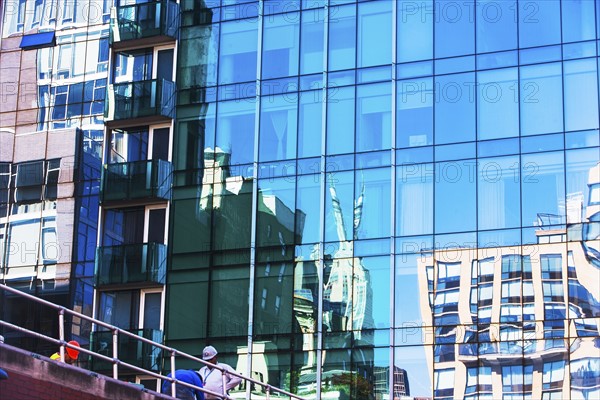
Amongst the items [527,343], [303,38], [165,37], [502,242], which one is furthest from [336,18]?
[527,343]

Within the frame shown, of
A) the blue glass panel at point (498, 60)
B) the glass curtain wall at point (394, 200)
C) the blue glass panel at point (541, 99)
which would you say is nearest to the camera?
the glass curtain wall at point (394, 200)

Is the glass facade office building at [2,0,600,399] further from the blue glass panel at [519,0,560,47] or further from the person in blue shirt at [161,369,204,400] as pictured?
the person in blue shirt at [161,369,204,400]

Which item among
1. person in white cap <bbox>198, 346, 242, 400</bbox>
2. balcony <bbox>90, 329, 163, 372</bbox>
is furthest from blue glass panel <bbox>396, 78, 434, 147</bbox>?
person in white cap <bbox>198, 346, 242, 400</bbox>

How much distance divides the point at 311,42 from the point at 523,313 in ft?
35.9

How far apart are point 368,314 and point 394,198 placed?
3471 millimetres

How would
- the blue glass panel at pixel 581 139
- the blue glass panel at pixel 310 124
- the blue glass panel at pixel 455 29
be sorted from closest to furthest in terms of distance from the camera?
the blue glass panel at pixel 581 139 → the blue glass panel at pixel 455 29 → the blue glass panel at pixel 310 124

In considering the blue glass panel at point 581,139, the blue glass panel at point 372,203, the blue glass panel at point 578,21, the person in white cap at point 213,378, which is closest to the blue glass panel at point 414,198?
the blue glass panel at point 372,203

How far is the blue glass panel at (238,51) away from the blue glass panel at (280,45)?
1.29 feet

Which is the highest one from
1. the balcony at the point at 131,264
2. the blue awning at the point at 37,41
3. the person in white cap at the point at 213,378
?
the blue awning at the point at 37,41

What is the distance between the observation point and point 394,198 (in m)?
40.0

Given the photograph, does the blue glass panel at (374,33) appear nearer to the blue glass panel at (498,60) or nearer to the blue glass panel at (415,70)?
the blue glass panel at (415,70)

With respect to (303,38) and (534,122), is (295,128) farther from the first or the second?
(534,122)

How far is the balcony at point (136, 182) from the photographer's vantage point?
43.1 meters

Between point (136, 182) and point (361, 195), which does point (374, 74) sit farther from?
point (136, 182)
